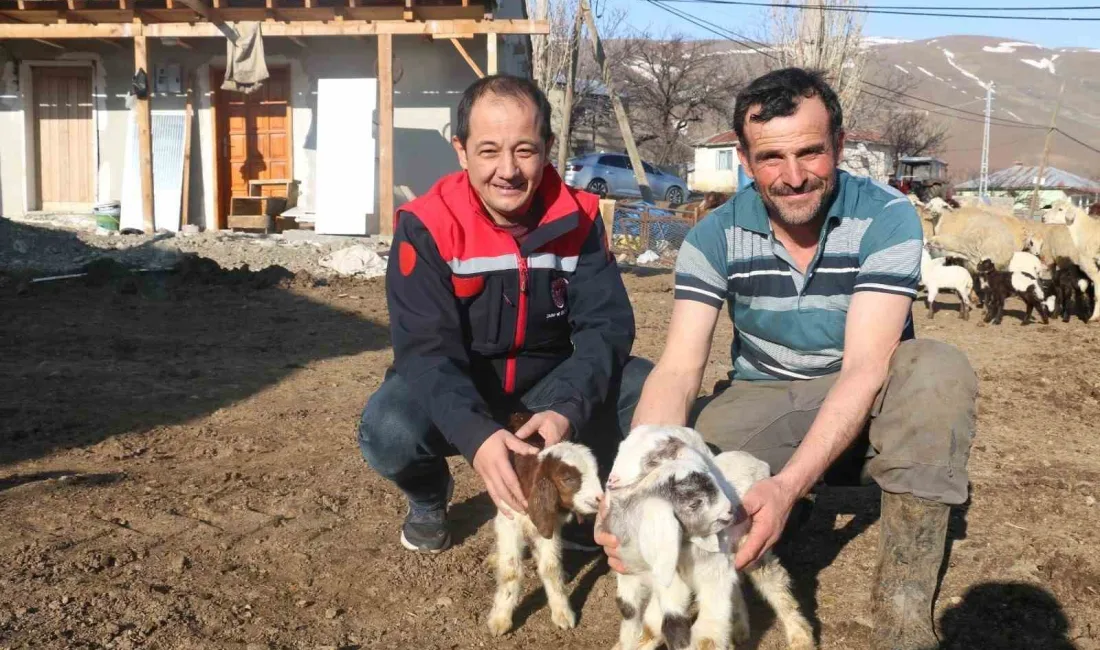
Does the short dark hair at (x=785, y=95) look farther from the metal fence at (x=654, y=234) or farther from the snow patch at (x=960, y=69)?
the snow patch at (x=960, y=69)

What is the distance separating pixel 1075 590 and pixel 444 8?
1297 cm

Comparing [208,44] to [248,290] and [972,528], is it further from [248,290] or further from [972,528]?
[972,528]

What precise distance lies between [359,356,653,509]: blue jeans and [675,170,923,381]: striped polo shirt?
0.52 meters

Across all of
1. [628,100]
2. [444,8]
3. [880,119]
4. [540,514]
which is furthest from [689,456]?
[880,119]

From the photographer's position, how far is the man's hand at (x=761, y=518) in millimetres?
2467

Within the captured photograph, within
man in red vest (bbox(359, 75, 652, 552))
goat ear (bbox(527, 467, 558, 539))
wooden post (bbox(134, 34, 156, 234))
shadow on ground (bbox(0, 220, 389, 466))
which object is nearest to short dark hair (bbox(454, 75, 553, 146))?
man in red vest (bbox(359, 75, 652, 552))

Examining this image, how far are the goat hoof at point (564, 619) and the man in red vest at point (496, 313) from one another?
0.40 metres

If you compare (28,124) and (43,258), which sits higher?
(28,124)

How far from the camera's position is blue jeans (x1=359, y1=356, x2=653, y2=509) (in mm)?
3318

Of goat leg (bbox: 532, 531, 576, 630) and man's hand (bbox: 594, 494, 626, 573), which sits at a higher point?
man's hand (bbox: 594, 494, 626, 573)

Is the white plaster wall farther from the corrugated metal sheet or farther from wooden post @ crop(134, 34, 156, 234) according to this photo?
the corrugated metal sheet

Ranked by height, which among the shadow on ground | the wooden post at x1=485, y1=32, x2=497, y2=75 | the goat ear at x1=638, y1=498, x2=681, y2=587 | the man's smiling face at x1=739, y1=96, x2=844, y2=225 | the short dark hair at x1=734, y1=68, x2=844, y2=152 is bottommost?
the shadow on ground

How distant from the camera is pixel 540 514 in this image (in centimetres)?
276

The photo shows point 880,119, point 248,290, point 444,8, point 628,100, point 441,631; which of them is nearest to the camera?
point 441,631
